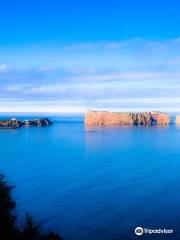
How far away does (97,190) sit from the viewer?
2222 inches

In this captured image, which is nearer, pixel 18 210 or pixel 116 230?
pixel 116 230

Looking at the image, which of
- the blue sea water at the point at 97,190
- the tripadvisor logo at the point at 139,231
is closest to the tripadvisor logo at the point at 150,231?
the tripadvisor logo at the point at 139,231

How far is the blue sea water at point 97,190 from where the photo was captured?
1636 inches

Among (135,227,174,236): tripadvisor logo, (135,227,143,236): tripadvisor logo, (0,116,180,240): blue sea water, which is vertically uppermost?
(0,116,180,240): blue sea water

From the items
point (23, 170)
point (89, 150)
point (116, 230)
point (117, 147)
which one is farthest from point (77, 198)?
point (117, 147)

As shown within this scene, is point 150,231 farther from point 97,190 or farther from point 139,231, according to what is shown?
point 97,190

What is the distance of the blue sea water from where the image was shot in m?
41.6

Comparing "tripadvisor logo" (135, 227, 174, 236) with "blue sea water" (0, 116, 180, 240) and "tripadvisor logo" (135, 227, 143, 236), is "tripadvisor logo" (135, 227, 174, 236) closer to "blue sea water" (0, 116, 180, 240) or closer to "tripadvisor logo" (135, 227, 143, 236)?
"tripadvisor logo" (135, 227, 143, 236)

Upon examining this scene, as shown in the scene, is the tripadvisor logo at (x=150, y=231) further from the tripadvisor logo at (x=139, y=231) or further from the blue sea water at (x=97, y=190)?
the blue sea water at (x=97, y=190)

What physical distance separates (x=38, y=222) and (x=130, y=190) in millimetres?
17374

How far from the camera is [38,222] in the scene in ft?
140

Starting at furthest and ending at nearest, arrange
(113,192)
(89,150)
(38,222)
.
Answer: (89,150), (113,192), (38,222)

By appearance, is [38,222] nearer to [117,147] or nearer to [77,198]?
[77,198]

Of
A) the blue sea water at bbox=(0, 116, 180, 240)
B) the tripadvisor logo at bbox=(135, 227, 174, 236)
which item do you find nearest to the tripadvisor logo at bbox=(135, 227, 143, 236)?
the tripadvisor logo at bbox=(135, 227, 174, 236)
